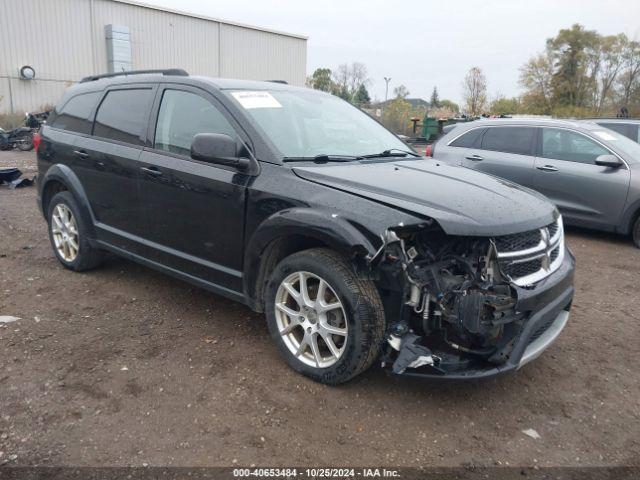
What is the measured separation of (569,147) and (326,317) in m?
5.52

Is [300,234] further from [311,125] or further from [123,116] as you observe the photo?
Answer: [123,116]

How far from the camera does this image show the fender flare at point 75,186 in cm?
483

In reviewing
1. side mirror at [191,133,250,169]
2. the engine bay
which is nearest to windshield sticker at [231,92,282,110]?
side mirror at [191,133,250,169]

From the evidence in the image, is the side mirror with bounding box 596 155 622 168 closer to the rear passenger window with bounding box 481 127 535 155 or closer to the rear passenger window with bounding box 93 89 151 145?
the rear passenger window with bounding box 481 127 535 155

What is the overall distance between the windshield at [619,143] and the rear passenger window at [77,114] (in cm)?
610

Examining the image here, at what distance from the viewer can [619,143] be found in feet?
23.0

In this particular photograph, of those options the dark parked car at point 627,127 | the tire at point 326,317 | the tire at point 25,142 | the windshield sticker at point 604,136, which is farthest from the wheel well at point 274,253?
the tire at point 25,142

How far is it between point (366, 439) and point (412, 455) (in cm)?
25

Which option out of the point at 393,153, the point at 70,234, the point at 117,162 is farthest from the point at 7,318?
the point at 393,153

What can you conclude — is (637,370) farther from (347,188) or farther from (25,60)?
(25,60)

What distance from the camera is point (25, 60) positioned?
25.0 metres

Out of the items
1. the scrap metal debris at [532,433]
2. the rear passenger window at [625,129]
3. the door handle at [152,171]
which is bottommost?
the scrap metal debris at [532,433]

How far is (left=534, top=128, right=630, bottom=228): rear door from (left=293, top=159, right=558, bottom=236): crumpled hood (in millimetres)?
3831

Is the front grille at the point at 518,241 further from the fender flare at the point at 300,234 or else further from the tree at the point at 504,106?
the tree at the point at 504,106
